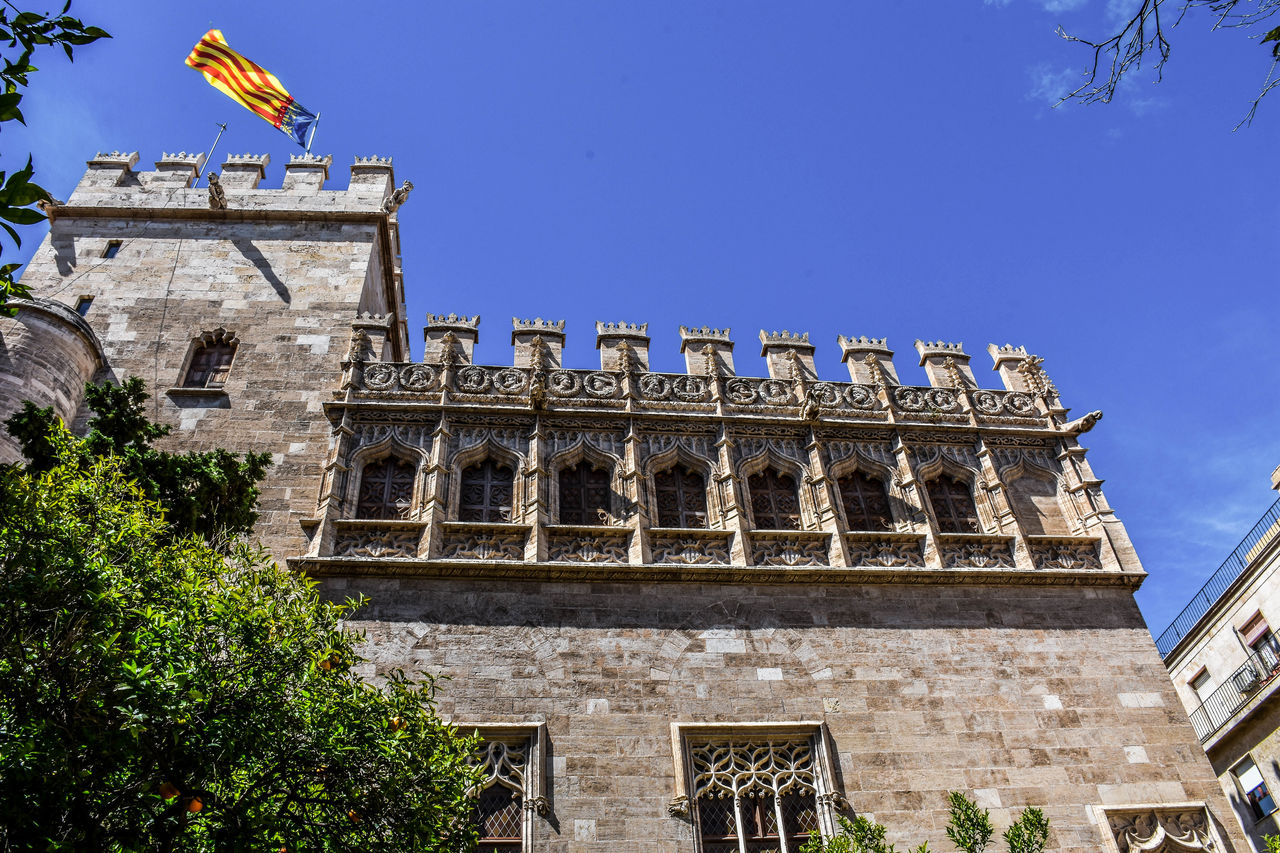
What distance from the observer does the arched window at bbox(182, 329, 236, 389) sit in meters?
15.0

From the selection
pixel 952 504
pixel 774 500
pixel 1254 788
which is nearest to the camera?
pixel 774 500

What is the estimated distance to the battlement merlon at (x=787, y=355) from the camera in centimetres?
1594

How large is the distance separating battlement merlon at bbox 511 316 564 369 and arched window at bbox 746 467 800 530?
3.81 meters

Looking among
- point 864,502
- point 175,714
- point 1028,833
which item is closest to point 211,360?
point 175,714

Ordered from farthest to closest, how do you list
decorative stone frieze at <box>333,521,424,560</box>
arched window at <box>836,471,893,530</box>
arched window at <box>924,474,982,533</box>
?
arched window at <box>924,474,982,533</box> → arched window at <box>836,471,893,530</box> → decorative stone frieze at <box>333,521,424,560</box>

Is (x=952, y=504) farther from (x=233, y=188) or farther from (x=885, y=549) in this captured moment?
(x=233, y=188)

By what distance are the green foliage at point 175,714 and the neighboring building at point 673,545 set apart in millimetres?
3486

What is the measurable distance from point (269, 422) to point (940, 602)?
9996 millimetres

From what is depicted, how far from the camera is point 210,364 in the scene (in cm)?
1534

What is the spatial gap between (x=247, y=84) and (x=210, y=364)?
7.63 meters

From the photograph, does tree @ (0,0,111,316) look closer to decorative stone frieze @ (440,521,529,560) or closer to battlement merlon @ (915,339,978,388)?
decorative stone frieze @ (440,521,529,560)

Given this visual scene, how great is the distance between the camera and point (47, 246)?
669 inches

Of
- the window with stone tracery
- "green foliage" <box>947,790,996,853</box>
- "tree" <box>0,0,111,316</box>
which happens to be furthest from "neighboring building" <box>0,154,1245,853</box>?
"tree" <box>0,0,111,316</box>

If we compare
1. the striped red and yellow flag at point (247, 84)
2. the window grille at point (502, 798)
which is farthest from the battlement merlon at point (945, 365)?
the striped red and yellow flag at point (247, 84)
